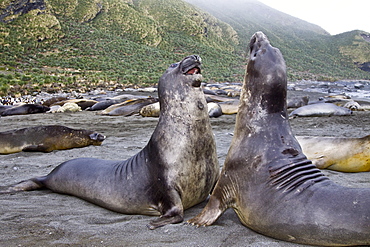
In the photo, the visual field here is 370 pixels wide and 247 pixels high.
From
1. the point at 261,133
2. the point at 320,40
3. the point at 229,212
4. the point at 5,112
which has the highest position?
the point at 320,40

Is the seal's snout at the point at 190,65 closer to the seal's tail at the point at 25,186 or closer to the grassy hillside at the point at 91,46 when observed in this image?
the seal's tail at the point at 25,186

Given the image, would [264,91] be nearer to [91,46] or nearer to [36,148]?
[36,148]

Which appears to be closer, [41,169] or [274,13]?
[41,169]

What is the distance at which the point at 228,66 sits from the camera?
5294 centimetres

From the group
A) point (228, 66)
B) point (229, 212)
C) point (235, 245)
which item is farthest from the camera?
point (228, 66)

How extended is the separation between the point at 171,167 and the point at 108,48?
42.8 m

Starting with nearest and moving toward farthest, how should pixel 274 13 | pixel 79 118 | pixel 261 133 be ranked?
pixel 261 133 → pixel 79 118 → pixel 274 13

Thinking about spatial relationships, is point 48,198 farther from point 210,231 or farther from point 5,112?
point 5,112

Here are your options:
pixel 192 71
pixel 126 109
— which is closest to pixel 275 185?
pixel 192 71

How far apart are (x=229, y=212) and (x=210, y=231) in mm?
539

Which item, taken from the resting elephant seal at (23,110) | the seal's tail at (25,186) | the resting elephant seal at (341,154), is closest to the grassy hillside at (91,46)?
the resting elephant seal at (23,110)

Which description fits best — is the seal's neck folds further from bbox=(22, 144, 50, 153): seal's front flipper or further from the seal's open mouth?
bbox=(22, 144, 50, 153): seal's front flipper

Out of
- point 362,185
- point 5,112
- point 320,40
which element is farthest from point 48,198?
point 320,40

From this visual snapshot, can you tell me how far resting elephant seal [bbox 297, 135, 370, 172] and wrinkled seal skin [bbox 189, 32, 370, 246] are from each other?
2.21 m
